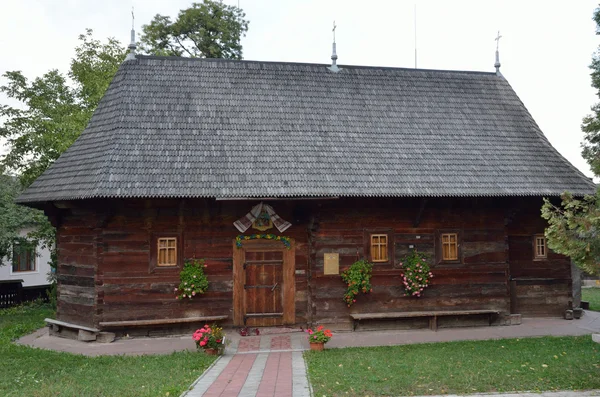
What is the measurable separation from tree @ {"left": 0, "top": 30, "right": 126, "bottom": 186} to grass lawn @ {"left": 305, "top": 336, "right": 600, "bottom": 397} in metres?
10.4

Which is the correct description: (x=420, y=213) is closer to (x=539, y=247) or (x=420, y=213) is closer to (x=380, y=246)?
(x=380, y=246)

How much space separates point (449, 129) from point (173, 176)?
660cm

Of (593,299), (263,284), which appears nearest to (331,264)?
(263,284)

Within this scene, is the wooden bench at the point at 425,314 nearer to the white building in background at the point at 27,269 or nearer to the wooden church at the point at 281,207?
the wooden church at the point at 281,207

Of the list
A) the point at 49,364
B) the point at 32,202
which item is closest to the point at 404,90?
the point at 32,202

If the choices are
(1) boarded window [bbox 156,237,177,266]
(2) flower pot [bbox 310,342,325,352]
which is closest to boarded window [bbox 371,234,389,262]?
(2) flower pot [bbox 310,342,325,352]

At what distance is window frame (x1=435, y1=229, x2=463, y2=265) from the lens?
11.2 metres

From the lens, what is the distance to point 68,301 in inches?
420

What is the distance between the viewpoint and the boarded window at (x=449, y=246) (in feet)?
36.9

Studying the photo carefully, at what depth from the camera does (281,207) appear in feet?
35.2

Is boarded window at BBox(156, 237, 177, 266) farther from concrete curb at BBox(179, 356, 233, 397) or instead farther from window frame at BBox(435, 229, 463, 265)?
window frame at BBox(435, 229, 463, 265)

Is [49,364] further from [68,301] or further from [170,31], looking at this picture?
[170,31]

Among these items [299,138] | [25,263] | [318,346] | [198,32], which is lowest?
[318,346]

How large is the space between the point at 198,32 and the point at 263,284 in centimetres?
1508
